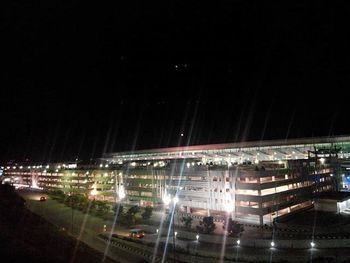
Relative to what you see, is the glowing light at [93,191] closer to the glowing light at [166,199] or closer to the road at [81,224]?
the road at [81,224]

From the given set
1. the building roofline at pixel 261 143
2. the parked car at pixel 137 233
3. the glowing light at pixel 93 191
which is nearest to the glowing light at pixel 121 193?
the glowing light at pixel 93 191

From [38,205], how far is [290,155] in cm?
2487

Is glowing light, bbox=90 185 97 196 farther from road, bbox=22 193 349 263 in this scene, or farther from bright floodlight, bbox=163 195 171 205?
bright floodlight, bbox=163 195 171 205

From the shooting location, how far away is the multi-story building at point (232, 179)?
19781 millimetres

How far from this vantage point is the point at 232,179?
2067 cm

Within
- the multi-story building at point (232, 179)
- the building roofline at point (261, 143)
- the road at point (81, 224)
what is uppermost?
the building roofline at point (261, 143)

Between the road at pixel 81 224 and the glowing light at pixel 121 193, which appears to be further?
the glowing light at pixel 121 193

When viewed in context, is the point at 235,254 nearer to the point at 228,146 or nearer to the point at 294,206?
the point at 294,206

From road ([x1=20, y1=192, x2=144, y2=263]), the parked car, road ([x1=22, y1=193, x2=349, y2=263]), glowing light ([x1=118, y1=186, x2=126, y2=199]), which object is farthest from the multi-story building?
the parked car

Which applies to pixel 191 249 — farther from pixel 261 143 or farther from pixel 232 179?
pixel 261 143

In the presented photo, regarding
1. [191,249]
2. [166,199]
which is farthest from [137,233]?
[166,199]

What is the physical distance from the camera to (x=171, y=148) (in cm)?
4244

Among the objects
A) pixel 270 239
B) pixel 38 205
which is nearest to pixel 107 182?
pixel 38 205

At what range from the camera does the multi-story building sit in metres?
19.8
